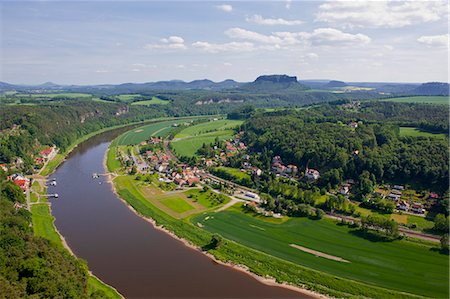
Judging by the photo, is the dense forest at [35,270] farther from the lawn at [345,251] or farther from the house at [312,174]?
the house at [312,174]

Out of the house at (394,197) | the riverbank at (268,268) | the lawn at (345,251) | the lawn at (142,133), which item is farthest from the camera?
the lawn at (142,133)

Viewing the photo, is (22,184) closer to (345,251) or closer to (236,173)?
(236,173)

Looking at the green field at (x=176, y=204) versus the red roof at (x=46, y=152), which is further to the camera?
the red roof at (x=46, y=152)

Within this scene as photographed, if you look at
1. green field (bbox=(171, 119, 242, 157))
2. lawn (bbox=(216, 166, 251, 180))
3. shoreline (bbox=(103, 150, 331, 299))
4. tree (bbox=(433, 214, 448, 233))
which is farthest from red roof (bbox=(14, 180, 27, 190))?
tree (bbox=(433, 214, 448, 233))

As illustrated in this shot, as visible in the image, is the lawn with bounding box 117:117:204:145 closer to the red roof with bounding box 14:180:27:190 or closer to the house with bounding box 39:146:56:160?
the house with bounding box 39:146:56:160

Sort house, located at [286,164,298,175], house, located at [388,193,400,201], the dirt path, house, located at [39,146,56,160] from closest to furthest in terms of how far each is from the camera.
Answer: the dirt path < house, located at [388,193,400,201] < house, located at [286,164,298,175] < house, located at [39,146,56,160]

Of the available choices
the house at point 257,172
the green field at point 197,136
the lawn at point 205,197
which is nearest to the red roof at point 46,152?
the green field at point 197,136
